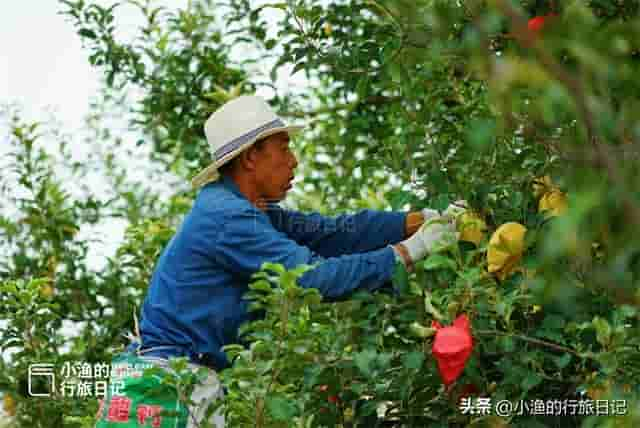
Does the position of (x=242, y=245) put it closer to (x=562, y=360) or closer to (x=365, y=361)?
(x=365, y=361)

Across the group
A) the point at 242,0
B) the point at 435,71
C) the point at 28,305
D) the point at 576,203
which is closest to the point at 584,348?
the point at 435,71

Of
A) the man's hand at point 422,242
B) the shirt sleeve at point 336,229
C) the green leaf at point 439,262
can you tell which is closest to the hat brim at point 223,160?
the shirt sleeve at point 336,229

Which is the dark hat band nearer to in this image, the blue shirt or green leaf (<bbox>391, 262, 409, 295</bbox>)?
the blue shirt

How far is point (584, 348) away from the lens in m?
2.66

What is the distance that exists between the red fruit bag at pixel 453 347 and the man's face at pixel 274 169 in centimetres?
113

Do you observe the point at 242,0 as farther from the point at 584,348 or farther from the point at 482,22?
the point at 482,22

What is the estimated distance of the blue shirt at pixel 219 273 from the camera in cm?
326

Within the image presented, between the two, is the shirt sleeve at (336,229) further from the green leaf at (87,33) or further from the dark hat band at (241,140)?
the green leaf at (87,33)

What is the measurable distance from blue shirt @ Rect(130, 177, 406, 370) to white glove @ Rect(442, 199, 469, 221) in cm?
20

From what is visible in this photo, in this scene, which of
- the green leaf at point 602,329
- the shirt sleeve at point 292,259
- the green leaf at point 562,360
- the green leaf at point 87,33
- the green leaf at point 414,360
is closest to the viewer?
the green leaf at point 602,329

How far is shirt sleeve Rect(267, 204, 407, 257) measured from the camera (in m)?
3.82

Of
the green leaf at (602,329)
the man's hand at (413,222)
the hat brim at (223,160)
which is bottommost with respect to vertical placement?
the green leaf at (602,329)

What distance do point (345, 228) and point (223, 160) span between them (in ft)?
1.53

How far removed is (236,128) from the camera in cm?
377
